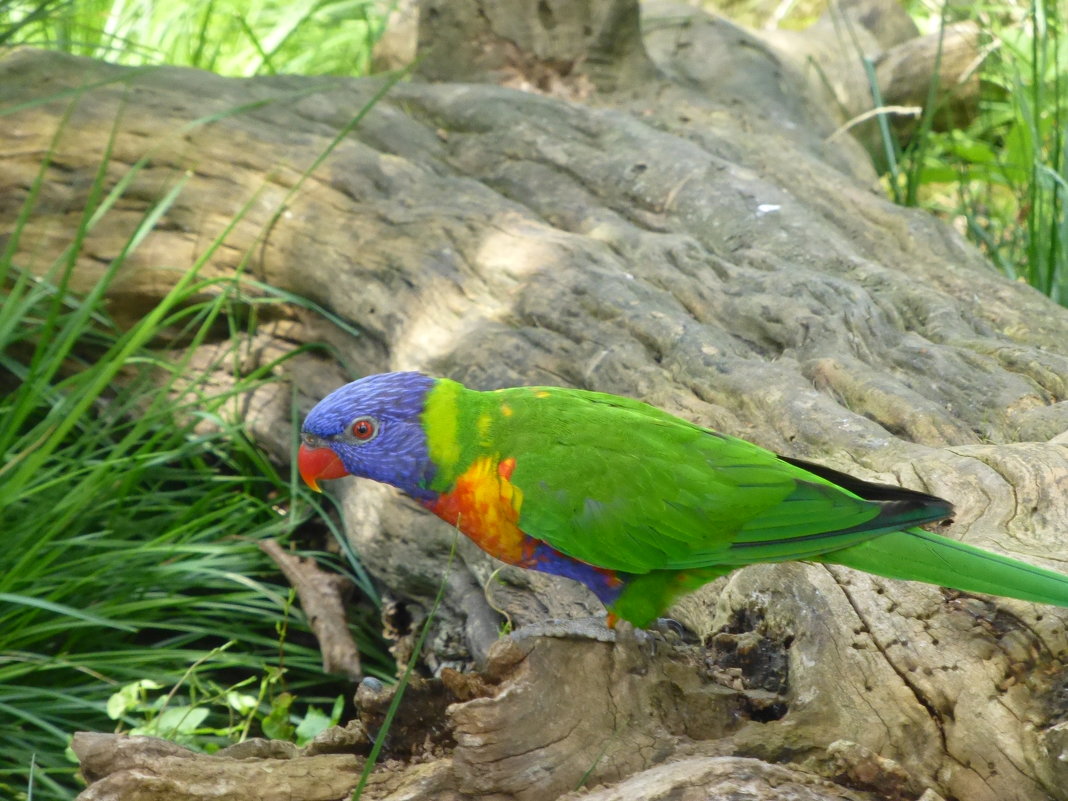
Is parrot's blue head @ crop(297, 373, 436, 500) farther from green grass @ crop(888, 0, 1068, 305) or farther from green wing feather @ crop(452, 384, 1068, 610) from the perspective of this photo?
green grass @ crop(888, 0, 1068, 305)

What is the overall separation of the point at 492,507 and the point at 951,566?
0.87m

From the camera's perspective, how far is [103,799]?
4.87 feet

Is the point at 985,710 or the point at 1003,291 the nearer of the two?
the point at 985,710

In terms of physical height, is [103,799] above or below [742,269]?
below

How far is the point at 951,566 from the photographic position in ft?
5.06

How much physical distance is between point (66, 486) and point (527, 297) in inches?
58.5

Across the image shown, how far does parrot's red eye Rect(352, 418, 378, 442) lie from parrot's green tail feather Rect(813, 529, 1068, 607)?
3.15 ft

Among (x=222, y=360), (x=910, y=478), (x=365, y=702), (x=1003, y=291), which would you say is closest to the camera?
(x=365, y=702)

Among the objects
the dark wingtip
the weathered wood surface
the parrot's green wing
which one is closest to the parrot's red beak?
the parrot's green wing

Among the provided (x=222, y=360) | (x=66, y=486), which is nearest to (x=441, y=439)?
(x=66, y=486)

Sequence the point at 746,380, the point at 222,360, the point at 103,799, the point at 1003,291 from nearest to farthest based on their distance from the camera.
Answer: the point at 103,799
the point at 746,380
the point at 1003,291
the point at 222,360

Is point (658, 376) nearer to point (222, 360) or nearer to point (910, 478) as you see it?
point (910, 478)

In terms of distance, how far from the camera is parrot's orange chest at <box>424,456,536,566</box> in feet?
6.21

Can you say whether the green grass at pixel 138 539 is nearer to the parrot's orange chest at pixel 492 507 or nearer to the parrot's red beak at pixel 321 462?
the parrot's red beak at pixel 321 462
